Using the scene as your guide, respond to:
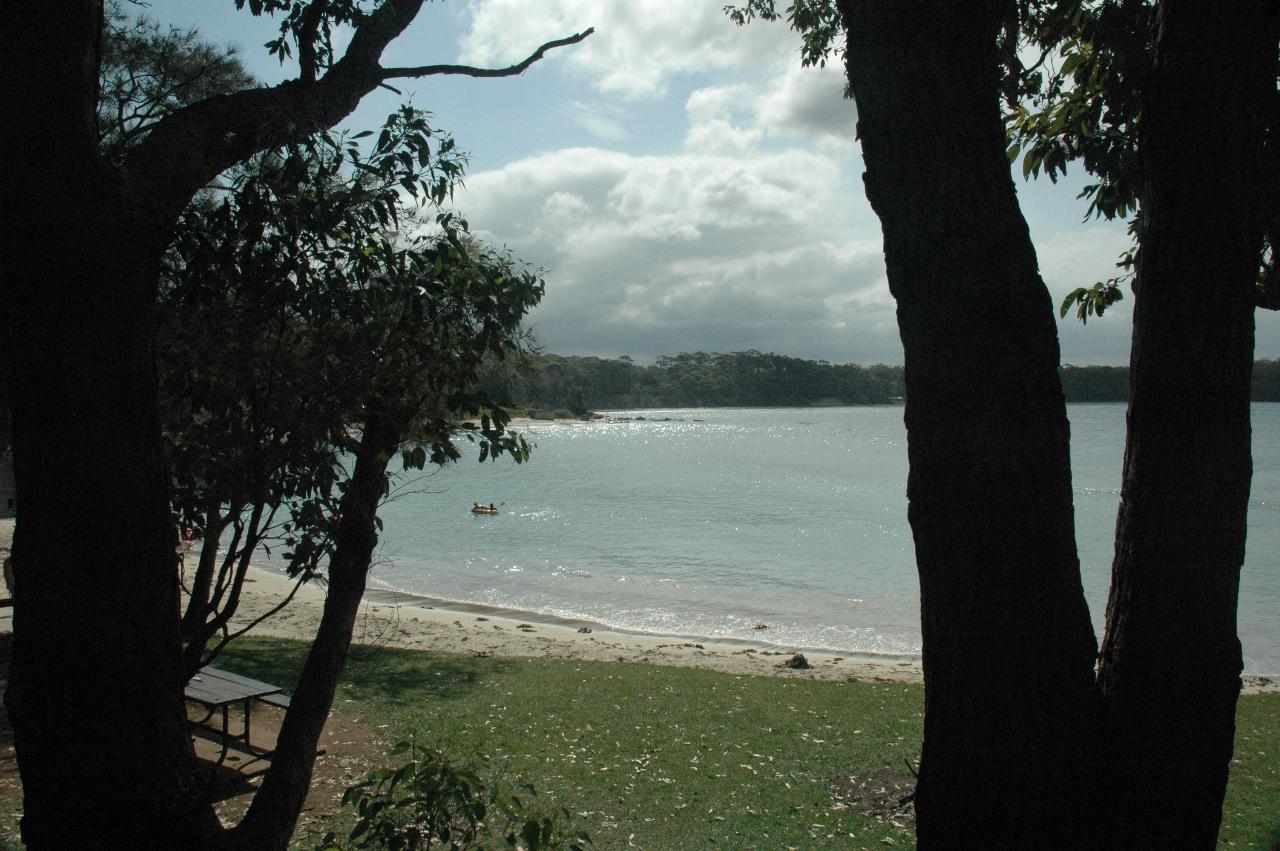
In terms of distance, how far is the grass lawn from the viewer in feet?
20.4

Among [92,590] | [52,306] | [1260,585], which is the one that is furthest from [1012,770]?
[1260,585]

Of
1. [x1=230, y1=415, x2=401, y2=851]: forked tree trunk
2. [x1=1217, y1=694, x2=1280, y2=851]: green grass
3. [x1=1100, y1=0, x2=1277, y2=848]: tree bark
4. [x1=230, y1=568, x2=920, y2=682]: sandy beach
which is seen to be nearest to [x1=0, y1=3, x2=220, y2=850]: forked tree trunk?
[x1=230, y1=415, x2=401, y2=851]: forked tree trunk

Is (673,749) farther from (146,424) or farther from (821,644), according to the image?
(821,644)

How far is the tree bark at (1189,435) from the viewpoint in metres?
2.12

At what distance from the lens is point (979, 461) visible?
2098mm

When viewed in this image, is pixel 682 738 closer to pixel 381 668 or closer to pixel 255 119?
pixel 381 668

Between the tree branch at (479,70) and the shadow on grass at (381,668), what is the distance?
311 inches

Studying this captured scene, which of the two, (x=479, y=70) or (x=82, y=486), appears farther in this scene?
(x=479, y=70)

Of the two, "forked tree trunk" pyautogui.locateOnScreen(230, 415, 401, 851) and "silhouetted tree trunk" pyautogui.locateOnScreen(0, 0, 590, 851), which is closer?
"silhouetted tree trunk" pyautogui.locateOnScreen(0, 0, 590, 851)

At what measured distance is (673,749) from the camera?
815 centimetres

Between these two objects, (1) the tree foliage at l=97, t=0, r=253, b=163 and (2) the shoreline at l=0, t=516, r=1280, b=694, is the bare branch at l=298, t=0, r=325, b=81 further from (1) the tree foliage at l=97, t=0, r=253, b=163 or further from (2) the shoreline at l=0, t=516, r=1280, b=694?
(2) the shoreline at l=0, t=516, r=1280, b=694

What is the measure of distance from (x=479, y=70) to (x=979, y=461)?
97.3 inches

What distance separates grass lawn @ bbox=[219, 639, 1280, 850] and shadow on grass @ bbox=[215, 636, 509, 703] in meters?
0.03

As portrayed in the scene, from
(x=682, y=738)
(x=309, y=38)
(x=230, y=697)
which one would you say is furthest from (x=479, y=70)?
(x=682, y=738)
